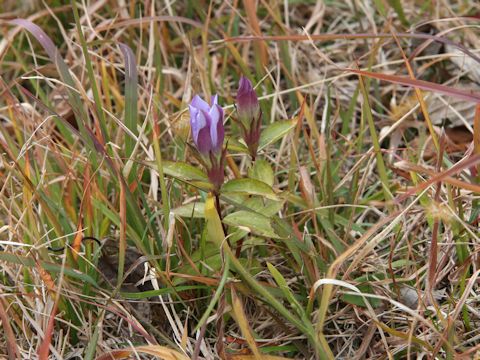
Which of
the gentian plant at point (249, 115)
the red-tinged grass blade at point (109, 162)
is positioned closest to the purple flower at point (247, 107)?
the gentian plant at point (249, 115)

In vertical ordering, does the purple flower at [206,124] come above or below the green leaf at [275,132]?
above

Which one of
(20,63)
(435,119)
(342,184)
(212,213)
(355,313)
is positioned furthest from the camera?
(20,63)

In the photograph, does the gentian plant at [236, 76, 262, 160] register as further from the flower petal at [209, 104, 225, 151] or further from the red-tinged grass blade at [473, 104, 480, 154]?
the red-tinged grass blade at [473, 104, 480, 154]

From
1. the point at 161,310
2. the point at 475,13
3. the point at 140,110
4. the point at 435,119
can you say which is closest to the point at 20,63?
the point at 140,110

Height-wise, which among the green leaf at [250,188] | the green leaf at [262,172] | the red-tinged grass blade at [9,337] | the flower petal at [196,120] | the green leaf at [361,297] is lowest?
the green leaf at [361,297]

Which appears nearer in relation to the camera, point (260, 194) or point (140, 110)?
point (260, 194)

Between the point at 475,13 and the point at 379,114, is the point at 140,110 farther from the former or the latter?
the point at 475,13

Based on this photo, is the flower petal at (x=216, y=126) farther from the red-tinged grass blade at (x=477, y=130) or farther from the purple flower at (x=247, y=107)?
the red-tinged grass blade at (x=477, y=130)
